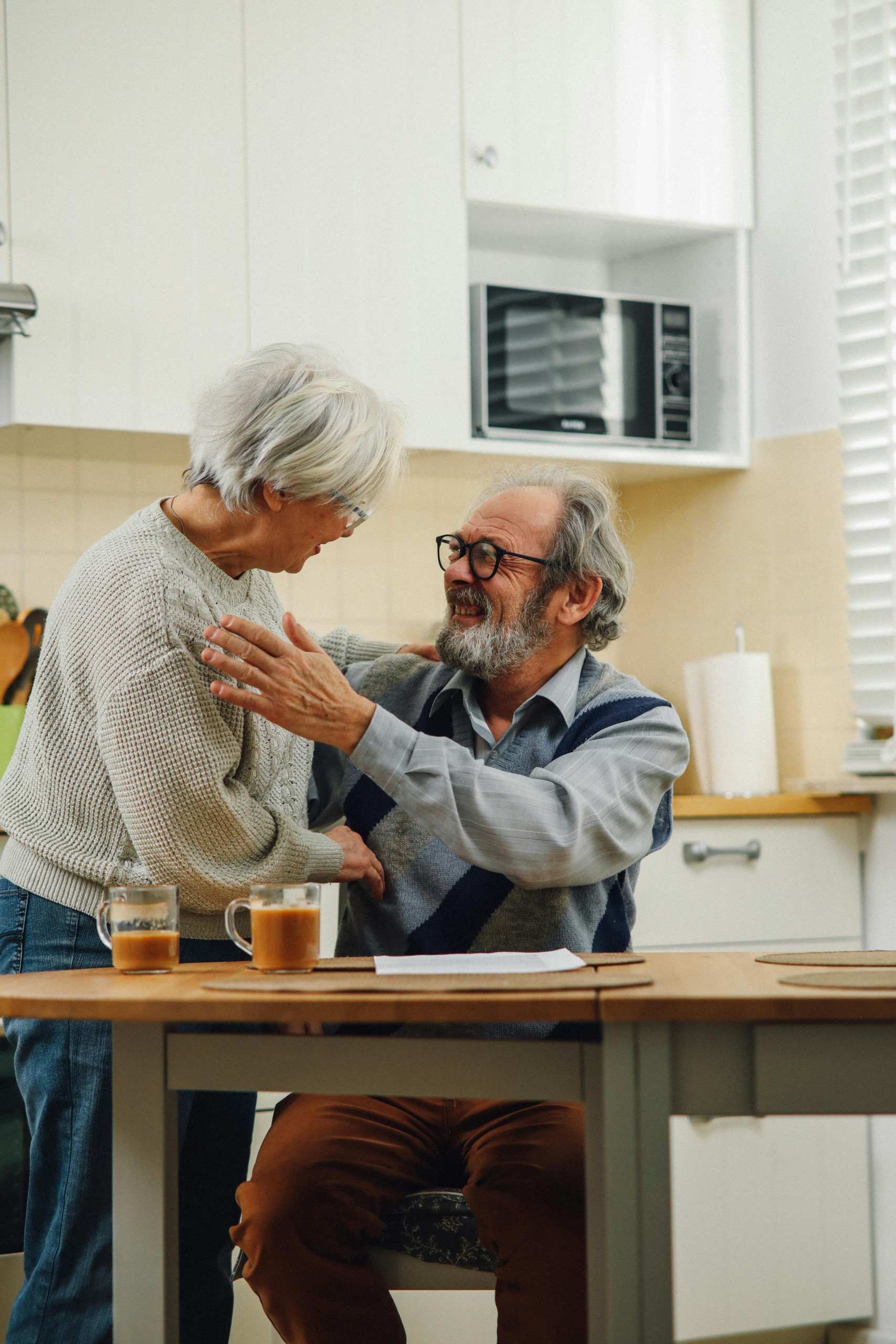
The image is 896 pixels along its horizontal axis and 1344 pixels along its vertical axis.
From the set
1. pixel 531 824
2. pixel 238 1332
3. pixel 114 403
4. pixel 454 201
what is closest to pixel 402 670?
pixel 531 824

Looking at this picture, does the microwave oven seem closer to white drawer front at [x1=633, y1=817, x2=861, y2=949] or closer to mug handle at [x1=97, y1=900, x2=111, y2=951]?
white drawer front at [x1=633, y1=817, x2=861, y2=949]

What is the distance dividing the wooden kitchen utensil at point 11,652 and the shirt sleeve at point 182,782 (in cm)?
118

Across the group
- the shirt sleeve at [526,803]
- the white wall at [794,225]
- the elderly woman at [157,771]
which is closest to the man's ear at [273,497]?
the elderly woman at [157,771]

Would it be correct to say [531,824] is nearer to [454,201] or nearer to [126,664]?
[126,664]

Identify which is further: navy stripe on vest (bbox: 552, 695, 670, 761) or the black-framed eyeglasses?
the black-framed eyeglasses

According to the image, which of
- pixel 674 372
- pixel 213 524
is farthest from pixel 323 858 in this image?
pixel 674 372

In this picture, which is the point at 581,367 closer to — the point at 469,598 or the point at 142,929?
the point at 469,598

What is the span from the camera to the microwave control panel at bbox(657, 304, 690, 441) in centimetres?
320

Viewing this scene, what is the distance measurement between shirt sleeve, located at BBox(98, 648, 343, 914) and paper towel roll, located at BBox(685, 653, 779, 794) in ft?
5.41

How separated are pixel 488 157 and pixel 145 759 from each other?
6.19 ft

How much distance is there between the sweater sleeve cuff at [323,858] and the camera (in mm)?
1644

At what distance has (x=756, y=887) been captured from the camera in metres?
2.82

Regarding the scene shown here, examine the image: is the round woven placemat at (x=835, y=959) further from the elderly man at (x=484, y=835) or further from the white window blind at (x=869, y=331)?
the white window blind at (x=869, y=331)

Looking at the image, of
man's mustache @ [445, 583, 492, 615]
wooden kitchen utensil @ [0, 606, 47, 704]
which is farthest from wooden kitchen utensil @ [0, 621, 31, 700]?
man's mustache @ [445, 583, 492, 615]
